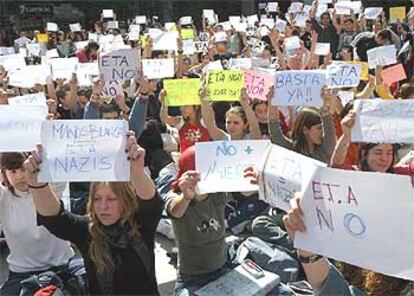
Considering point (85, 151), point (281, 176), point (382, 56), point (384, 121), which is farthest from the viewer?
point (382, 56)

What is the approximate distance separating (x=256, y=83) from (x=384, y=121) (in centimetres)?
276

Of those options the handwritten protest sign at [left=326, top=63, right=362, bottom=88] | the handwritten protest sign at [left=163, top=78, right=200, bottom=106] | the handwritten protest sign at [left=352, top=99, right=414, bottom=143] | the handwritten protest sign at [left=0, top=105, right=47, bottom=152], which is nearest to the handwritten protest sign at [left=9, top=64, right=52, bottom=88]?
the handwritten protest sign at [left=163, top=78, right=200, bottom=106]

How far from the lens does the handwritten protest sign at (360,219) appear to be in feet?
6.78

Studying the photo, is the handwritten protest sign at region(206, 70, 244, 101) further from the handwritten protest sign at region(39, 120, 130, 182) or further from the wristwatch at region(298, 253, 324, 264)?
the wristwatch at region(298, 253, 324, 264)

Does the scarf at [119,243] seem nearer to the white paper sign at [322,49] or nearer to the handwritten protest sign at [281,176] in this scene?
the handwritten protest sign at [281,176]

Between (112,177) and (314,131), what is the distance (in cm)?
208

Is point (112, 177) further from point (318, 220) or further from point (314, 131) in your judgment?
point (314, 131)

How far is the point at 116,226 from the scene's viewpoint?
10.4 ft

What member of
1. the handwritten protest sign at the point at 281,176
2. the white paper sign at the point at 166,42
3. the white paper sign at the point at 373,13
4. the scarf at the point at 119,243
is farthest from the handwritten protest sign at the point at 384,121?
the white paper sign at the point at 373,13

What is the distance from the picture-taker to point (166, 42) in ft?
31.3

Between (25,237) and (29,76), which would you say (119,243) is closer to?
(25,237)

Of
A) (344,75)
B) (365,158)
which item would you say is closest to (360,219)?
(365,158)

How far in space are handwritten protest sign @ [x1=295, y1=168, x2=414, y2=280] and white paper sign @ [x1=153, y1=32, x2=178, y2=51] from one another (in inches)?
292

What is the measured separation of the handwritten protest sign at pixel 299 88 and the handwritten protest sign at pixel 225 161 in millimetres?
1798
